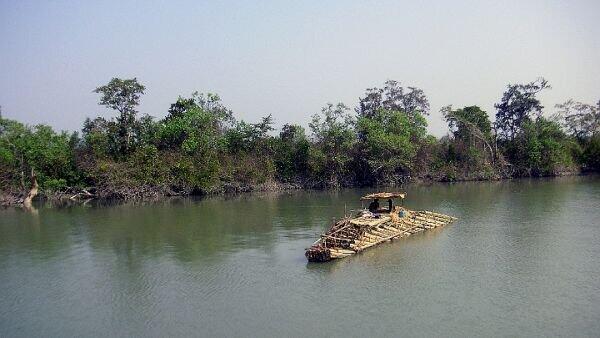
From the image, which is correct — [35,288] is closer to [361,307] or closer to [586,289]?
[361,307]

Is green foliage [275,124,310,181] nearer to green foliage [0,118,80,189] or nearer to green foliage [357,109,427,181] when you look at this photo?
green foliage [357,109,427,181]

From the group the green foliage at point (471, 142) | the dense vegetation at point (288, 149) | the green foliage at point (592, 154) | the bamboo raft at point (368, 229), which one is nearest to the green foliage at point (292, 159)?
the dense vegetation at point (288, 149)

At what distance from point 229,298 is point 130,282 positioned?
464 centimetres

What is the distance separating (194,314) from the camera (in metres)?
16.2

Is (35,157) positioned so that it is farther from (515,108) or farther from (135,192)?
(515,108)

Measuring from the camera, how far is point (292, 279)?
1905 cm

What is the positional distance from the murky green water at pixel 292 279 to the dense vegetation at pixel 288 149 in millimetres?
13858

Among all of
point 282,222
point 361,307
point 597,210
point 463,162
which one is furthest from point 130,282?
point 463,162

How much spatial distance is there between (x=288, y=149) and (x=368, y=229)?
29909mm

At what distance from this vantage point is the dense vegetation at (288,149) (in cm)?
4581

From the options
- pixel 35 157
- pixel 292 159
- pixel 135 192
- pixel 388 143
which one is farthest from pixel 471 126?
pixel 35 157

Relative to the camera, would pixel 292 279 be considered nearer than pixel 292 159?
Yes

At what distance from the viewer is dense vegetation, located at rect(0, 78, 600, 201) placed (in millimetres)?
45812

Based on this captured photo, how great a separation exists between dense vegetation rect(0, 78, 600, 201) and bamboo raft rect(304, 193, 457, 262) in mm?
22341
